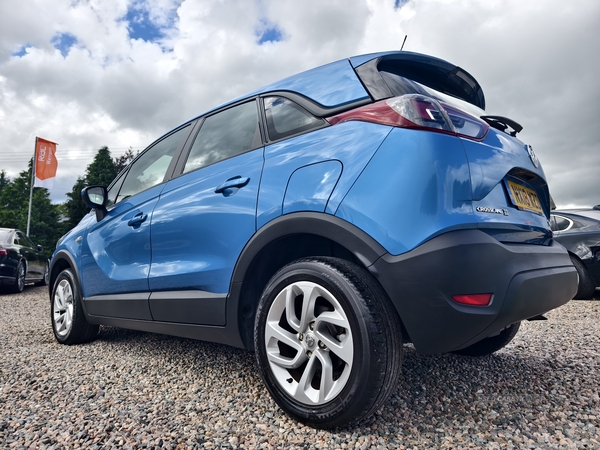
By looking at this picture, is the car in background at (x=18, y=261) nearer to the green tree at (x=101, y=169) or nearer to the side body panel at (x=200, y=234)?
the side body panel at (x=200, y=234)

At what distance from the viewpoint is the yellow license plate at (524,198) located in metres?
1.97

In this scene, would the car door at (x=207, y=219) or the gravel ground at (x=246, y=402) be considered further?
the car door at (x=207, y=219)

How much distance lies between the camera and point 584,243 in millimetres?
6273

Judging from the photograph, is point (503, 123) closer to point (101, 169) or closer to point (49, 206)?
point (101, 169)

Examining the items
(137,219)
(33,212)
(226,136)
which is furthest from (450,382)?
(33,212)

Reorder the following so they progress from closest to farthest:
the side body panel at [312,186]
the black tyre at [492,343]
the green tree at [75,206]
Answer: the side body panel at [312,186]
the black tyre at [492,343]
the green tree at [75,206]

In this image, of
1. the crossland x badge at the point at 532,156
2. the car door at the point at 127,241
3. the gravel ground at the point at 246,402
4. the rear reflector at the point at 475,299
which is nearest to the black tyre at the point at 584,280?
the gravel ground at the point at 246,402

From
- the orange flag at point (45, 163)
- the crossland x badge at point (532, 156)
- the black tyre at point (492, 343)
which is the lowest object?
the black tyre at point (492, 343)

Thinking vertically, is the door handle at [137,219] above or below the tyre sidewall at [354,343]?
above

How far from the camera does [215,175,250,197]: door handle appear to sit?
2.27 m

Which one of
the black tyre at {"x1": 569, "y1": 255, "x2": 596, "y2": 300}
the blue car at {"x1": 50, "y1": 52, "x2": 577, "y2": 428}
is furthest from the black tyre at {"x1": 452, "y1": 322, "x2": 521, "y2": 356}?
the black tyre at {"x1": 569, "y1": 255, "x2": 596, "y2": 300}

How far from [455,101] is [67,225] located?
37.3 meters

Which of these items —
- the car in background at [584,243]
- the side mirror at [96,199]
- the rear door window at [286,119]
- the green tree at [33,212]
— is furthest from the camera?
the green tree at [33,212]

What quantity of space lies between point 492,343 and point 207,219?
78.7 inches
